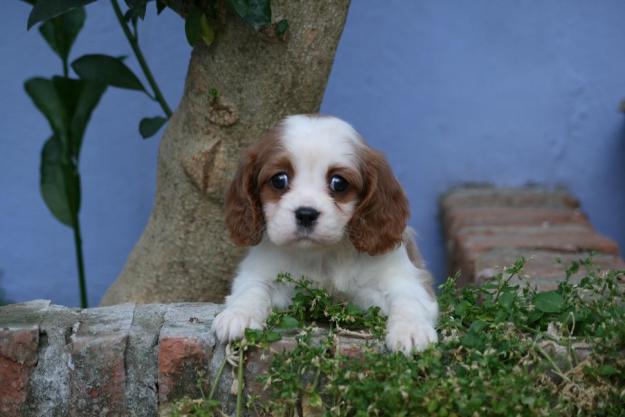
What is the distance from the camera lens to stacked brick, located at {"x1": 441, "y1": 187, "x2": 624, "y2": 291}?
14.8ft

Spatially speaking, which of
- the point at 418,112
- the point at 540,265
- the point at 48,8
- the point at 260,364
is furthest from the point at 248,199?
the point at 418,112

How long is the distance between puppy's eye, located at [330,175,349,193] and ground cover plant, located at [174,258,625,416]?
450mm

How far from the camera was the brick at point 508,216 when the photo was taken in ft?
17.4

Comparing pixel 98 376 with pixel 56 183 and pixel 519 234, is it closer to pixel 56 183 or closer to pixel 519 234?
pixel 56 183

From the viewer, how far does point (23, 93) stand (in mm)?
5492

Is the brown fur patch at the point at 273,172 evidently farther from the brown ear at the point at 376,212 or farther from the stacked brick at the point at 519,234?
the stacked brick at the point at 519,234

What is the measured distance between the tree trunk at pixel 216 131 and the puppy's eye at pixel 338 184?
35.0 inches

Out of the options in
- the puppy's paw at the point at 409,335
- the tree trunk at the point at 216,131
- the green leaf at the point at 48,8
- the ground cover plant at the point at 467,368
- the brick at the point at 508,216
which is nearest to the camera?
the ground cover plant at the point at 467,368

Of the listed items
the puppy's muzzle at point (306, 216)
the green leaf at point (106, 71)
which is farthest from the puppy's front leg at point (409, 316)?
the green leaf at point (106, 71)

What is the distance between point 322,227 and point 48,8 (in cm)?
160

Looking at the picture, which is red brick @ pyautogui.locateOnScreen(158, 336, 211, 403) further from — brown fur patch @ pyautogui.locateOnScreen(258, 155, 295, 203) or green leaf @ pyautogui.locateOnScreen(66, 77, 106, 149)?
green leaf @ pyautogui.locateOnScreen(66, 77, 106, 149)

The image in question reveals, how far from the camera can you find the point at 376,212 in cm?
340

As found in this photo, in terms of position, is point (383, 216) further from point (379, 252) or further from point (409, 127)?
point (409, 127)

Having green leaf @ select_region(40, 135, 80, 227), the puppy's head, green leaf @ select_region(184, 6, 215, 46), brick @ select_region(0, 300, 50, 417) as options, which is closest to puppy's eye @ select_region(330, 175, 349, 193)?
the puppy's head
